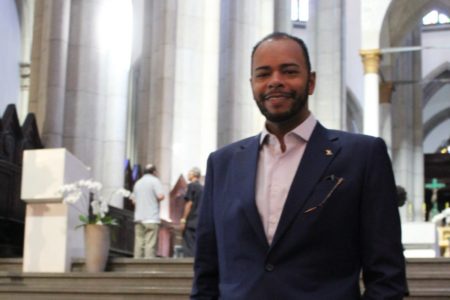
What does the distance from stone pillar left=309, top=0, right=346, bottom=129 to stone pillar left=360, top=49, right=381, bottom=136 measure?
3487 millimetres

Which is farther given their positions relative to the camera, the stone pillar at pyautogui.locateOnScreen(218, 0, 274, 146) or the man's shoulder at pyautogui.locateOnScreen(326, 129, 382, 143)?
the stone pillar at pyautogui.locateOnScreen(218, 0, 274, 146)

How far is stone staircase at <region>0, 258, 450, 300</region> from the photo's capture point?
8.16 meters

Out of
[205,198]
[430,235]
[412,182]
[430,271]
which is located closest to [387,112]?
[412,182]

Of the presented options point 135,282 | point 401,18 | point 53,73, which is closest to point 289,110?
point 135,282

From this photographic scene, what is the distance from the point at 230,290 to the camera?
7.93ft

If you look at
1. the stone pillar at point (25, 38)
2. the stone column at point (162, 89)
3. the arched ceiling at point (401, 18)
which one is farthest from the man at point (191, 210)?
the stone pillar at point (25, 38)

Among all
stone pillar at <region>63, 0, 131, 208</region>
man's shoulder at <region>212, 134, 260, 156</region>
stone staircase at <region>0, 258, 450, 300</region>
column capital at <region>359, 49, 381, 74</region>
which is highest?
column capital at <region>359, 49, 381, 74</region>

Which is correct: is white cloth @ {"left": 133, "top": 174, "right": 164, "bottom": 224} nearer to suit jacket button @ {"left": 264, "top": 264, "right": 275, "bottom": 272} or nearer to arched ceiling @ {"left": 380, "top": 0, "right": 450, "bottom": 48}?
suit jacket button @ {"left": 264, "top": 264, "right": 275, "bottom": 272}

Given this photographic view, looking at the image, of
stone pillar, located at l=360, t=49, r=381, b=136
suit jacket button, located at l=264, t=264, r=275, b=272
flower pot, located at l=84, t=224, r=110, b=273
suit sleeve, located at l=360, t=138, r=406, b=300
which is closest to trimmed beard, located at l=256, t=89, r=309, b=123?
suit sleeve, located at l=360, t=138, r=406, b=300

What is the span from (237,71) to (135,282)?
13698 millimetres

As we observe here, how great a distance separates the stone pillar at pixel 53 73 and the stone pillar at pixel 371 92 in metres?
8.41

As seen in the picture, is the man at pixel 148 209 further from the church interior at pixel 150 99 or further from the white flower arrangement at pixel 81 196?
Result: the white flower arrangement at pixel 81 196

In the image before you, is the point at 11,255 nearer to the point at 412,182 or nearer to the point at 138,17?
the point at 138,17

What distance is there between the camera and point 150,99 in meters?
22.0
